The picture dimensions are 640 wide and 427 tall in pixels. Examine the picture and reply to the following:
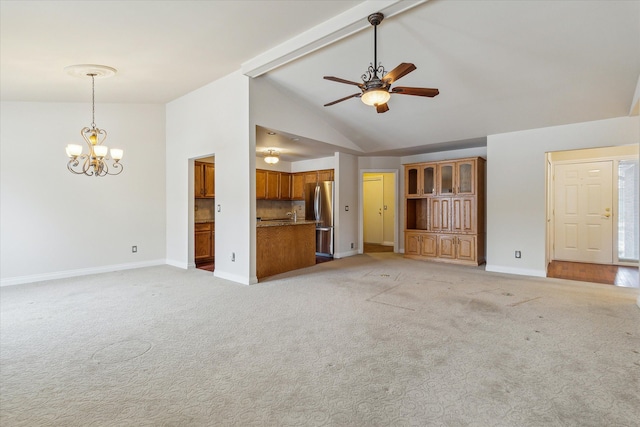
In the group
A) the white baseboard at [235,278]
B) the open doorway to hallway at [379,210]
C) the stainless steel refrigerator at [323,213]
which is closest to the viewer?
the white baseboard at [235,278]

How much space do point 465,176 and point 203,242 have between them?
553cm

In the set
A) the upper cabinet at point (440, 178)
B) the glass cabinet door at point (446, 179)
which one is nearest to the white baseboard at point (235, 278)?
the upper cabinet at point (440, 178)

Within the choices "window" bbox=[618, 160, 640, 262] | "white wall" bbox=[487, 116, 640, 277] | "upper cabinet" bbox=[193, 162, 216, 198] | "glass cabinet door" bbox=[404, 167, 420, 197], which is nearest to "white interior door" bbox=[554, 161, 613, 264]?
"window" bbox=[618, 160, 640, 262]

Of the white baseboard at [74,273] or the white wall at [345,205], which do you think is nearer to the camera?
the white baseboard at [74,273]

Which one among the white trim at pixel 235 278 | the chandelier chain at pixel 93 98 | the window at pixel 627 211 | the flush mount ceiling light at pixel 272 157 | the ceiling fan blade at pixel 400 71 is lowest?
the white trim at pixel 235 278

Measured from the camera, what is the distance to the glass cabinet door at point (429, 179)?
6705 mm

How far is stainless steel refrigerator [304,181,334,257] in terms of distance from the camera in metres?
7.32

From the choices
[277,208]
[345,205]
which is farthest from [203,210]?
[345,205]

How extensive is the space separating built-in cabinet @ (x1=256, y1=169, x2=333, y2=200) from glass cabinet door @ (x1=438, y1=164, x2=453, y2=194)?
2.50m

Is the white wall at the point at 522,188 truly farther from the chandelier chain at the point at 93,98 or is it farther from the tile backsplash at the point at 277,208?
the chandelier chain at the point at 93,98

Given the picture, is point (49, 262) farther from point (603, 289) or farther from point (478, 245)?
point (603, 289)

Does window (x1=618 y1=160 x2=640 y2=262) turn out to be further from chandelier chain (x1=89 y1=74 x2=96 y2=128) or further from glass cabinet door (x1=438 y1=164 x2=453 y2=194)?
chandelier chain (x1=89 y1=74 x2=96 y2=128)

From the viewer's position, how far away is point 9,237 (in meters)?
4.70

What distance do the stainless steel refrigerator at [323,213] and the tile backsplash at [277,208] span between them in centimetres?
116
